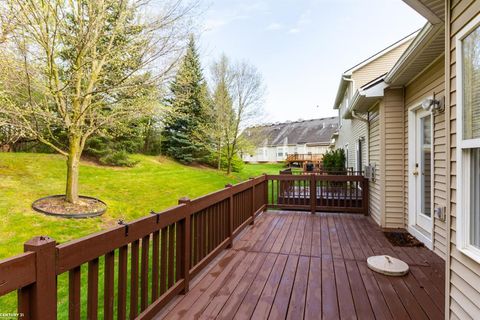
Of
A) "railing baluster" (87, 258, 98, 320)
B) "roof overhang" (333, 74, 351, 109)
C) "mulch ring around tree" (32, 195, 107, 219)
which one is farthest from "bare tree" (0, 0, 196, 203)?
"roof overhang" (333, 74, 351, 109)

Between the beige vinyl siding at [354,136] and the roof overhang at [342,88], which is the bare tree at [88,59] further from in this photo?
the roof overhang at [342,88]

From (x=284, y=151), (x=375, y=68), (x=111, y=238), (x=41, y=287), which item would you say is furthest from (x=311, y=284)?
(x=284, y=151)

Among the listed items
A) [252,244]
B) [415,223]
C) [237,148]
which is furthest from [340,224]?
[237,148]

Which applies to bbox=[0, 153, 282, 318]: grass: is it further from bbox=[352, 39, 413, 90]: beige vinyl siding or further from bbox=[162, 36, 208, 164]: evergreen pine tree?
bbox=[352, 39, 413, 90]: beige vinyl siding

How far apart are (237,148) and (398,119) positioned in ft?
38.1

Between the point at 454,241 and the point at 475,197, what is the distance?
1.32 ft

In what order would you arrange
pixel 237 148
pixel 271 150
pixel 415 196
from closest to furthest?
pixel 415 196
pixel 237 148
pixel 271 150

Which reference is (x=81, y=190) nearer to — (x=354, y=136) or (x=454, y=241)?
(x=454, y=241)

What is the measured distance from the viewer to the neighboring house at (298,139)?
103 feet

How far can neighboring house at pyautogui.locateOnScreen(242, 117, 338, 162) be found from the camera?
103 ft

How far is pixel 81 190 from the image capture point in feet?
24.9

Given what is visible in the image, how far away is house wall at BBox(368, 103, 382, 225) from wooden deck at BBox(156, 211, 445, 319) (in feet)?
3.31

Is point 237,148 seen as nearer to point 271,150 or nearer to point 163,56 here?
point 163,56

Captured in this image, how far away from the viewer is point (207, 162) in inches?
693
